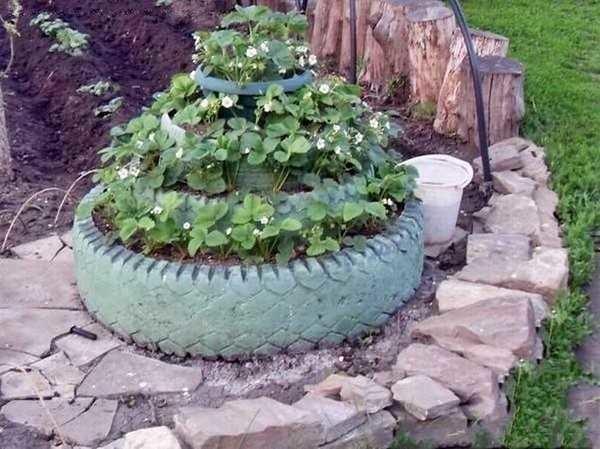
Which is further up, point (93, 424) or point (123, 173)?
point (123, 173)

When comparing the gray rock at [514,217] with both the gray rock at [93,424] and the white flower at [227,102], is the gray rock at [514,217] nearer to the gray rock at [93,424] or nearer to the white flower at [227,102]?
the white flower at [227,102]

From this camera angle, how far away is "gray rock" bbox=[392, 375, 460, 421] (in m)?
2.99

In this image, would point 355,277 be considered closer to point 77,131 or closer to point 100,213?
point 100,213

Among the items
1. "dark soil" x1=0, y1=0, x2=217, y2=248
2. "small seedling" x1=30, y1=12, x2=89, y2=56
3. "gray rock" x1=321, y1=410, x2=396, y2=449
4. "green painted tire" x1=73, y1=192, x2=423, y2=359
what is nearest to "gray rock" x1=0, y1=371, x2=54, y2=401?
"green painted tire" x1=73, y1=192, x2=423, y2=359

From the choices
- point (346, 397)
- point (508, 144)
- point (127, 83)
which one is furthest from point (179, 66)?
point (346, 397)

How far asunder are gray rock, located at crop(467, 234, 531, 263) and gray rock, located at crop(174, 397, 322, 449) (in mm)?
1386

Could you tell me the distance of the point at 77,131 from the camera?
5.87 meters

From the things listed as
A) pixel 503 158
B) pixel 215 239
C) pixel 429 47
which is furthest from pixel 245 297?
pixel 429 47

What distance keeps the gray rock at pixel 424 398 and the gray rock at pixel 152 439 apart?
0.71 m

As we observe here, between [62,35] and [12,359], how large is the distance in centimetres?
409

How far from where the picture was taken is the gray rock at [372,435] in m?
2.96

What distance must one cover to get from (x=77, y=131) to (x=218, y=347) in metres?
2.84

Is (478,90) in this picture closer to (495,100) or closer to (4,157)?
(495,100)

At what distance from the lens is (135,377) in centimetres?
338
